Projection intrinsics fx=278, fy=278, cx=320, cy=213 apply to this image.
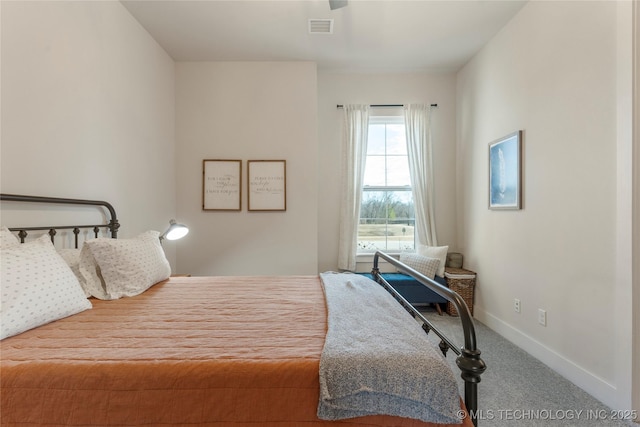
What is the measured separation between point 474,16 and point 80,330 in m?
3.41

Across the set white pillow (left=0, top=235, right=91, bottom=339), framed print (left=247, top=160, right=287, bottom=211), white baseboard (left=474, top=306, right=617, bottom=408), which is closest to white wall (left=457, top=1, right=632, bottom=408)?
white baseboard (left=474, top=306, right=617, bottom=408)

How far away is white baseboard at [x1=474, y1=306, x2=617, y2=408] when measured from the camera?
63.9 inches

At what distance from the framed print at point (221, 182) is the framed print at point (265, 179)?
0.15m

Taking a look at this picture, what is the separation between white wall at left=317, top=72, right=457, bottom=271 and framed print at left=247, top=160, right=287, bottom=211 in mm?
539

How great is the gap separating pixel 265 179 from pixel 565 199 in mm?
2610

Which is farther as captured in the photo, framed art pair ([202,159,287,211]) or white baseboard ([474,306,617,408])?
framed art pair ([202,159,287,211])

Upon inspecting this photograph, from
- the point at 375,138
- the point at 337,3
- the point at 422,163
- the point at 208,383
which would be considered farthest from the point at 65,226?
the point at 422,163

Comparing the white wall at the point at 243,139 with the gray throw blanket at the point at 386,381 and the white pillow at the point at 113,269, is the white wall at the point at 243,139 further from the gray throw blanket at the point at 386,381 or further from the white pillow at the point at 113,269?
the gray throw blanket at the point at 386,381

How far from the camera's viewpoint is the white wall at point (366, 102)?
342 centimetres

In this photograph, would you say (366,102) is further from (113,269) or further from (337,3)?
(113,269)

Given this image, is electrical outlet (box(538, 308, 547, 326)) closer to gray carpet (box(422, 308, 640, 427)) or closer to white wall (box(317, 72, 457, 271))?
gray carpet (box(422, 308, 640, 427))

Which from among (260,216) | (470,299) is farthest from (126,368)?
(470,299)

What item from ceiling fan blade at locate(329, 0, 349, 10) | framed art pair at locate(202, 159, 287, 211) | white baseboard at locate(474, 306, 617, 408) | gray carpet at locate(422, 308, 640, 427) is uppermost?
ceiling fan blade at locate(329, 0, 349, 10)

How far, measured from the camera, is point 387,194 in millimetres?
3523
